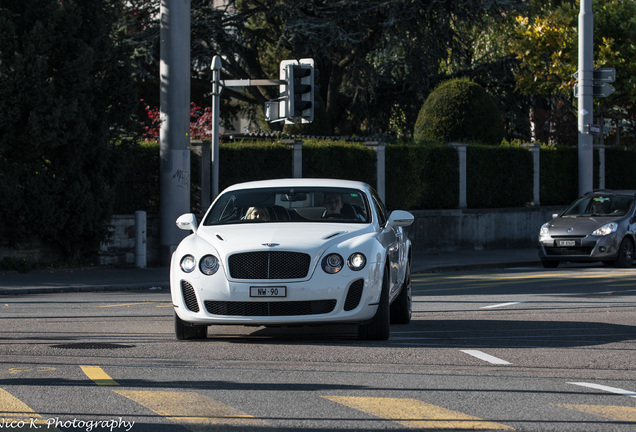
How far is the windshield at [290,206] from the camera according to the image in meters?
11.3

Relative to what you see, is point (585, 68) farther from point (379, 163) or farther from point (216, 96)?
point (216, 96)

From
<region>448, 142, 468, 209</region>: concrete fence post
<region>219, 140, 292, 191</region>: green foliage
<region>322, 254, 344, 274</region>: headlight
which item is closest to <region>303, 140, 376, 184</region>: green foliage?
<region>219, 140, 292, 191</region>: green foliage

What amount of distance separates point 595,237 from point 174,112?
9.13m

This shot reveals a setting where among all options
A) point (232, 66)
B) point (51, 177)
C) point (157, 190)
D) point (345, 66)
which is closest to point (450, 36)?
point (345, 66)

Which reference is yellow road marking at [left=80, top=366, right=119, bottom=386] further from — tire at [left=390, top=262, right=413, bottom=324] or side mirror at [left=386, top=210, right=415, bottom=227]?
tire at [left=390, top=262, right=413, bottom=324]

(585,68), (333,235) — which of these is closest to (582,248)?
(585,68)

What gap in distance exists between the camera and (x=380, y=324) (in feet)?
33.4

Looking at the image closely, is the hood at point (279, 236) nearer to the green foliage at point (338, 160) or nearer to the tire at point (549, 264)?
the tire at point (549, 264)

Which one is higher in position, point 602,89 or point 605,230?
point 602,89

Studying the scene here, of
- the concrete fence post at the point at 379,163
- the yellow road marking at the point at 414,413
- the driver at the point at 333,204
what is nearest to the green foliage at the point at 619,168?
the concrete fence post at the point at 379,163

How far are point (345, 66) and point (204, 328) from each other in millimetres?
29943

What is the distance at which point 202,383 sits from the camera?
7.83 metres

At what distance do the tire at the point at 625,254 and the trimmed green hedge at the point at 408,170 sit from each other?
6364 mm

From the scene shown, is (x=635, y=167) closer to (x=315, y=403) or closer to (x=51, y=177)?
(x=51, y=177)
